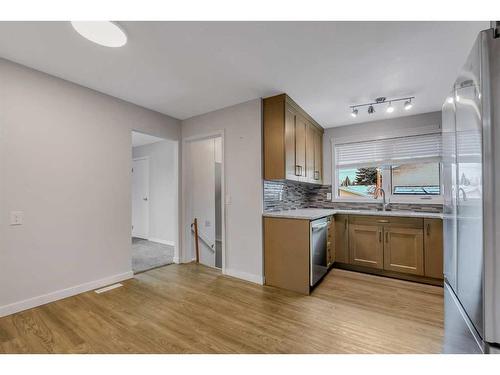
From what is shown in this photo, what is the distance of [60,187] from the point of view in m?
2.43

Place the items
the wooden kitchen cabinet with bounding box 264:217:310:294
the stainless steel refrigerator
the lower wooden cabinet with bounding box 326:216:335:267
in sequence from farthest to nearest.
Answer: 1. the lower wooden cabinet with bounding box 326:216:335:267
2. the wooden kitchen cabinet with bounding box 264:217:310:294
3. the stainless steel refrigerator

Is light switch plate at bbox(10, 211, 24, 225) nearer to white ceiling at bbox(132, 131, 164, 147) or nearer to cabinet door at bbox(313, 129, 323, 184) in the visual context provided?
white ceiling at bbox(132, 131, 164, 147)

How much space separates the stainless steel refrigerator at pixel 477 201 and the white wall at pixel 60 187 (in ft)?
10.9

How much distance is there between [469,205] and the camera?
42.7 inches

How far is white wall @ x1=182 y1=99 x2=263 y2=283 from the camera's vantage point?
117 inches

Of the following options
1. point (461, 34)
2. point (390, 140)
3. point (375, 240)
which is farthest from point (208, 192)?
point (461, 34)

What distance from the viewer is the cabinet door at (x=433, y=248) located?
2.83 m

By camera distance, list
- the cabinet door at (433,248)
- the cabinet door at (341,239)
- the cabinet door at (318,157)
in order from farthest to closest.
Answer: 1. the cabinet door at (318,157)
2. the cabinet door at (341,239)
3. the cabinet door at (433,248)

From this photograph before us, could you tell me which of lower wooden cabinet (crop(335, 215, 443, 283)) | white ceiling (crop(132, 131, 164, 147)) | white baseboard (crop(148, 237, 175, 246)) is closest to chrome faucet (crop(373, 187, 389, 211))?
lower wooden cabinet (crop(335, 215, 443, 283))

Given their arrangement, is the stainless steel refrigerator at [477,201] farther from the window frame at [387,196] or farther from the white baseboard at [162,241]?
the white baseboard at [162,241]

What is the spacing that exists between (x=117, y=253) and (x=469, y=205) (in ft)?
11.2

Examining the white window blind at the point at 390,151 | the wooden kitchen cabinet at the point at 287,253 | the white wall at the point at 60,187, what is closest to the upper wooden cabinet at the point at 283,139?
the wooden kitchen cabinet at the point at 287,253

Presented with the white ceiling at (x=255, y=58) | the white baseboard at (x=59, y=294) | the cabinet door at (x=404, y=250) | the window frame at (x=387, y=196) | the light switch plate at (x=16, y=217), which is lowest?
the white baseboard at (x=59, y=294)

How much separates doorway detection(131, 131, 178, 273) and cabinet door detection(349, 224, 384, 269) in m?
3.43
